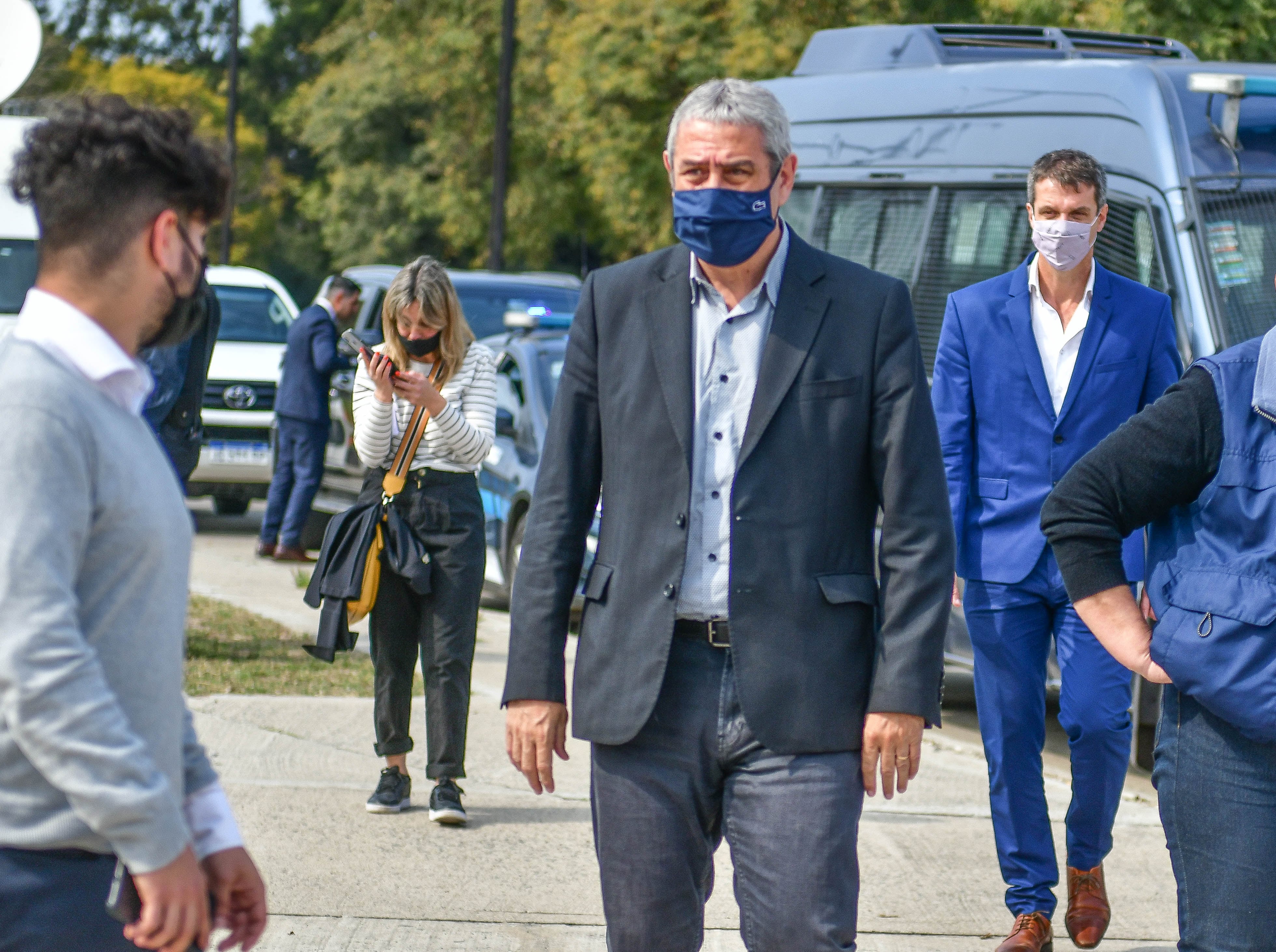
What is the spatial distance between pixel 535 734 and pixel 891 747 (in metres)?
0.65

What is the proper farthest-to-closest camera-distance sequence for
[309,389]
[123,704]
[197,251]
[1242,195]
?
[309,389] < [1242,195] < [197,251] < [123,704]

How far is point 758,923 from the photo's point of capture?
123 inches

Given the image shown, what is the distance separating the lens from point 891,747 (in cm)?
311

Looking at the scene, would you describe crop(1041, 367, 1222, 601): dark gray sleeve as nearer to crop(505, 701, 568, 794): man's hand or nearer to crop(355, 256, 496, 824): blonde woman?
crop(505, 701, 568, 794): man's hand

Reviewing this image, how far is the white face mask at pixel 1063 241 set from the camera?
4.86 m

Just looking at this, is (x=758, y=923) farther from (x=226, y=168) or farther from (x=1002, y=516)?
(x=1002, y=516)

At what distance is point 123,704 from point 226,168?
2.40 feet

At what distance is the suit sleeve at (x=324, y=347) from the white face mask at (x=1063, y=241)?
791 centimetres

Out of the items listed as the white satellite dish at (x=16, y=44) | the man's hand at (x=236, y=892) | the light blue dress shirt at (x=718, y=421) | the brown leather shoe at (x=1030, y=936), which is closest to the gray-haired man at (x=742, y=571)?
the light blue dress shirt at (x=718, y=421)

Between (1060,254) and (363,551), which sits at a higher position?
(1060,254)

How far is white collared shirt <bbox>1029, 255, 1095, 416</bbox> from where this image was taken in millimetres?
4852

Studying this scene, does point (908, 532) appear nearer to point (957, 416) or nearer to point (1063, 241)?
point (957, 416)

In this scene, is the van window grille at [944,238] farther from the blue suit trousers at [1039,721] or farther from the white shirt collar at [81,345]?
the white shirt collar at [81,345]

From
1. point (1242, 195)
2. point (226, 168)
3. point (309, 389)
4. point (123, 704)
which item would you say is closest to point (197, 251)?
point (226, 168)
